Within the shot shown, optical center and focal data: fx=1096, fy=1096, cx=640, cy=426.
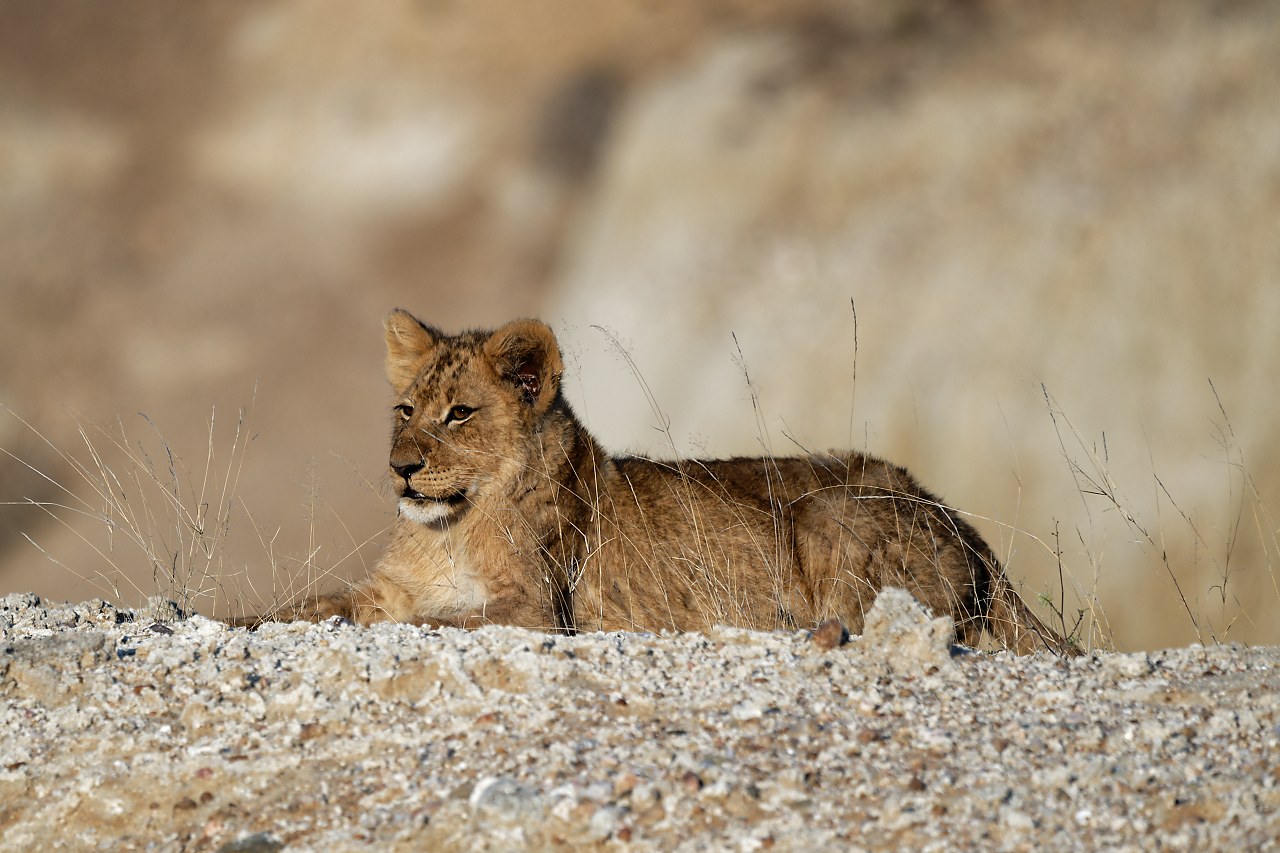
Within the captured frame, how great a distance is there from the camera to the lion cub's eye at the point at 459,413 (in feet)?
17.3

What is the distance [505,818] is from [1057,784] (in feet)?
4.05

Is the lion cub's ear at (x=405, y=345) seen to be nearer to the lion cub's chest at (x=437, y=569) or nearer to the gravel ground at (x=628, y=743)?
the lion cub's chest at (x=437, y=569)

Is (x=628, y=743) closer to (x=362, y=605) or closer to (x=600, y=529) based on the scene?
(x=600, y=529)

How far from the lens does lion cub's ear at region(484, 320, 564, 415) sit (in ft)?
17.5

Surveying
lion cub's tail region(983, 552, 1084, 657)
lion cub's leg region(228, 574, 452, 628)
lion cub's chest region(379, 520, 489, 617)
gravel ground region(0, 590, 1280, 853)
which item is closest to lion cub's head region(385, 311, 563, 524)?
lion cub's chest region(379, 520, 489, 617)

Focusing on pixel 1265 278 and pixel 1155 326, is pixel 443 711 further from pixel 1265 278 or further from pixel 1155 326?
pixel 1265 278

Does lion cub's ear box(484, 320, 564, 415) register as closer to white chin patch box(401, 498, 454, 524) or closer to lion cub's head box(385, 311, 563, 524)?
lion cub's head box(385, 311, 563, 524)

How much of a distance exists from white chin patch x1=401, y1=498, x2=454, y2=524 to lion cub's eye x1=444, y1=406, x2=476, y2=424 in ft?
1.40

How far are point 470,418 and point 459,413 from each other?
70mm

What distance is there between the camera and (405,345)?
5.82 meters

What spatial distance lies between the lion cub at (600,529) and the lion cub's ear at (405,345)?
1 centimetres

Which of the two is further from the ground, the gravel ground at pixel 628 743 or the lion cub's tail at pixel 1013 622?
the gravel ground at pixel 628 743

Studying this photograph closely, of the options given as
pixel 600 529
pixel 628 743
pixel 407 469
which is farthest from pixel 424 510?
pixel 628 743

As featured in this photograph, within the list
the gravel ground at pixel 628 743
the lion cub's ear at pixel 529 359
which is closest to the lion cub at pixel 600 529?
the lion cub's ear at pixel 529 359
